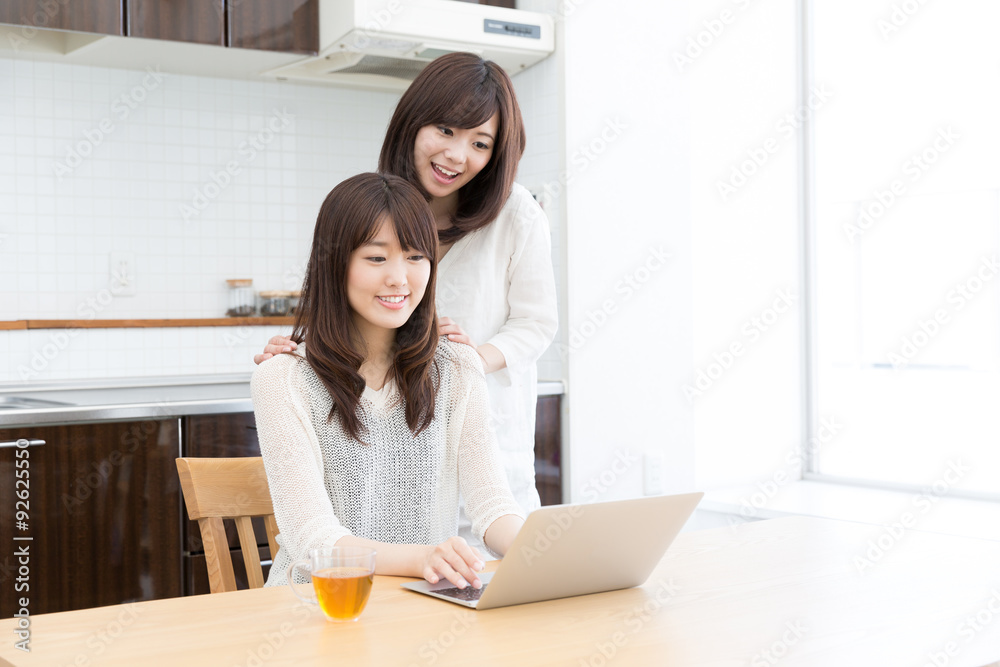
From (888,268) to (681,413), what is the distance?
988 mm

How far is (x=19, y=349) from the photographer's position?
2691mm

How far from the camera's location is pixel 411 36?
2.74 metres

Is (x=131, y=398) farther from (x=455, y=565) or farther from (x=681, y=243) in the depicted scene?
(x=681, y=243)

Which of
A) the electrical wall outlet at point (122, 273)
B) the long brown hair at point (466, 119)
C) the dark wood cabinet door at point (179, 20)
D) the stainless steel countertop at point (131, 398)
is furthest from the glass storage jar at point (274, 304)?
the long brown hair at point (466, 119)

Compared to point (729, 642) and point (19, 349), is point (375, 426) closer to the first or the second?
point (729, 642)

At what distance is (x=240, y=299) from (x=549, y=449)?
1080 mm

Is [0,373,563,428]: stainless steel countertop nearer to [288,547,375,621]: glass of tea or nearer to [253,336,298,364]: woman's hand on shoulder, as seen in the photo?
[253,336,298,364]: woman's hand on shoulder

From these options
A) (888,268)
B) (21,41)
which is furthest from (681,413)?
(21,41)

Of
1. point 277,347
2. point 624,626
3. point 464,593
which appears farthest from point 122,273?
point 624,626

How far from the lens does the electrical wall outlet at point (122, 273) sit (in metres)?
2.91

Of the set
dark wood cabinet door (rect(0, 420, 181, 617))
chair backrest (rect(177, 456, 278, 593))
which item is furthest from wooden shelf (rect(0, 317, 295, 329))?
chair backrest (rect(177, 456, 278, 593))

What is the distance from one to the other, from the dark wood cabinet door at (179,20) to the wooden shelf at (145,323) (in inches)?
31.6

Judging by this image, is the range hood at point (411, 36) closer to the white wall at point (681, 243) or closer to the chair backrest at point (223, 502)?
the white wall at point (681, 243)

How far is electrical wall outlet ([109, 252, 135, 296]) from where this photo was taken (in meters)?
2.91
